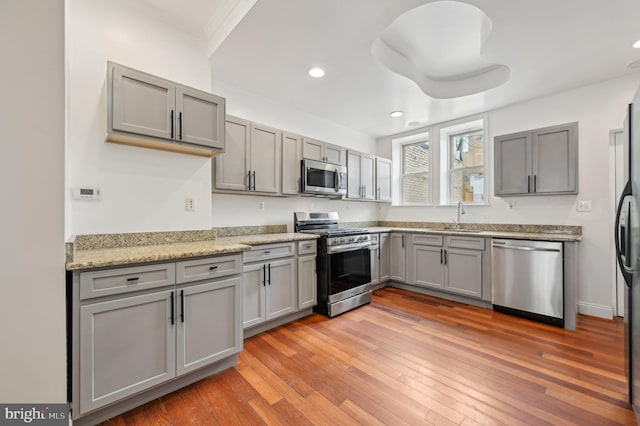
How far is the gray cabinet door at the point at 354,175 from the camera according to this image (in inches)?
161

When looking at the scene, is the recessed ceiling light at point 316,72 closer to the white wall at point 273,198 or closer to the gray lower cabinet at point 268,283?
the white wall at point 273,198

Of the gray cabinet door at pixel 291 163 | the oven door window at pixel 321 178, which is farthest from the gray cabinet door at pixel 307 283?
the oven door window at pixel 321 178

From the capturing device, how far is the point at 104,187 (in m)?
2.04

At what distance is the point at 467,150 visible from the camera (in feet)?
14.1

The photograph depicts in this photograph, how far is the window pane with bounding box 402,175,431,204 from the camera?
4746 millimetres

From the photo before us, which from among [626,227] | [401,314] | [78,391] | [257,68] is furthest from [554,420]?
[257,68]

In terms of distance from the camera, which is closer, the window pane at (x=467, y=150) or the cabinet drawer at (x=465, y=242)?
the cabinet drawer at (x=465, y=242)

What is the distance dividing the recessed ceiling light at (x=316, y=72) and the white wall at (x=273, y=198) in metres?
0.86

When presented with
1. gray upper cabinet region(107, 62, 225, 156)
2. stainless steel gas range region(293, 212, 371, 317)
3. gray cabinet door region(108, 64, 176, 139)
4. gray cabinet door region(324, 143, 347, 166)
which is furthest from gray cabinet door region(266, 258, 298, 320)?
gray cabinet door region(324, 143, 347, 166)

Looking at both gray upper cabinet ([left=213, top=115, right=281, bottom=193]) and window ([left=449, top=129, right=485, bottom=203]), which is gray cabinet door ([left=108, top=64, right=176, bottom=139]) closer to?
gray upper cabinet ([left=213, top=115, right=281, bottom=193])

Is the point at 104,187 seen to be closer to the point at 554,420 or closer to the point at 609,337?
the point at 554,420

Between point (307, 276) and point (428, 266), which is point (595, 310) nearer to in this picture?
point (428, 266)

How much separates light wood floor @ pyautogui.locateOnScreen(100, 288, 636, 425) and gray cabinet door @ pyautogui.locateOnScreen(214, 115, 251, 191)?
1564 millimetres

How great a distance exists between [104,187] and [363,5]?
2.35 meters
